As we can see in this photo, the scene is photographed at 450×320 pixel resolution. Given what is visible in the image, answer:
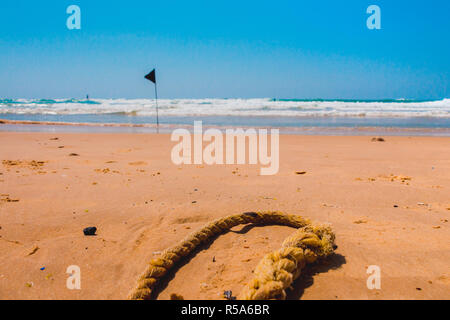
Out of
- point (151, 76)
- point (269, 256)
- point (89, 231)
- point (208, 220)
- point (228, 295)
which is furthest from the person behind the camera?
point (151, 76)

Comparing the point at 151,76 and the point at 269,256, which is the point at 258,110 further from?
the point at 269,256

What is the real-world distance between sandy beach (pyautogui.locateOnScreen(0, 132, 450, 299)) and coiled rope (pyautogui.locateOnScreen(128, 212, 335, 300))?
3.1 inches

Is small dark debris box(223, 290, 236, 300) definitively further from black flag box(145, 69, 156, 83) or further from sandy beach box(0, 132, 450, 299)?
black flag box(145, 69, 156, 83)

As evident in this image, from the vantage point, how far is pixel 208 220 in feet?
9.06

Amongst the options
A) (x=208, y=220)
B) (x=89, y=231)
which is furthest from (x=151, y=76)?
(x=89, y=231)

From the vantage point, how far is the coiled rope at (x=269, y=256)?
1.53 meters

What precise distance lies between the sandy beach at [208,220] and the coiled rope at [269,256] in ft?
0.26

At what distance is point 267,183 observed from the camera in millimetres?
3916

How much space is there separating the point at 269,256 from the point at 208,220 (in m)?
1.05

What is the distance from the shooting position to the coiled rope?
1.53 metres

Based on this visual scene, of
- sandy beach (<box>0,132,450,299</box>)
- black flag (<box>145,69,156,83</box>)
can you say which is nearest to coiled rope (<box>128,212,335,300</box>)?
sandy beach (<box>0,132,450,299</box>)
